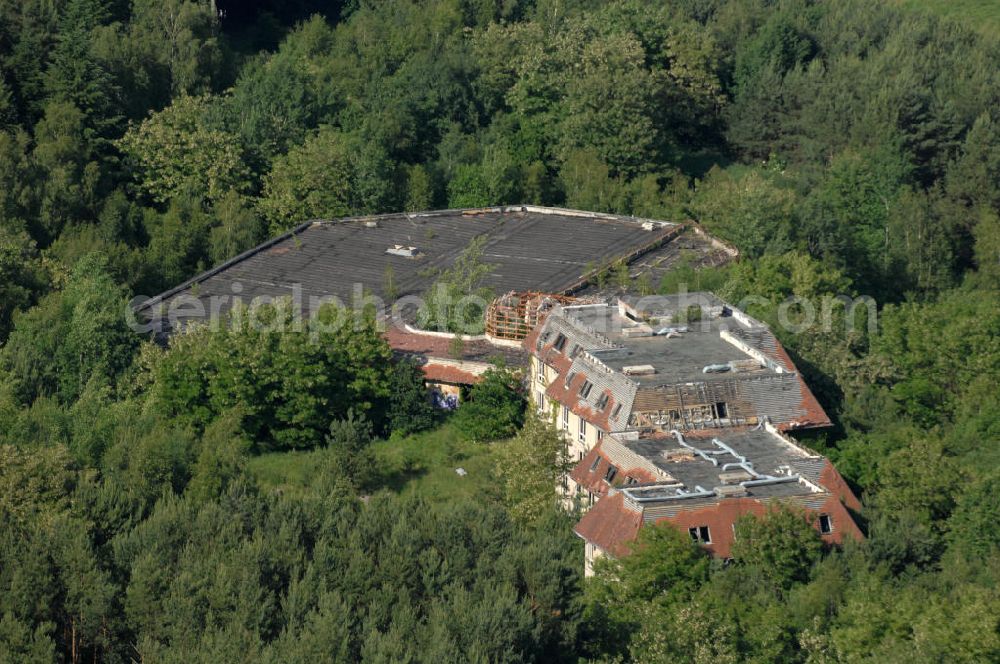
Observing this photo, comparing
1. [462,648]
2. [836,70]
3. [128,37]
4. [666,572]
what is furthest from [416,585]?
[836,70]

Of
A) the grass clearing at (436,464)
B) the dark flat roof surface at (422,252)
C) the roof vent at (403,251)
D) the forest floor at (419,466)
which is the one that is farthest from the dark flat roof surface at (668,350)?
the roof vent at (403,251)

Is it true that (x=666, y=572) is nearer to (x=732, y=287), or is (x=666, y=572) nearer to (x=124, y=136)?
(x=732, y=287)

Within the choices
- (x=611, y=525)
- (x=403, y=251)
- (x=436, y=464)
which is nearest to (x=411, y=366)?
(x=436, y=464)

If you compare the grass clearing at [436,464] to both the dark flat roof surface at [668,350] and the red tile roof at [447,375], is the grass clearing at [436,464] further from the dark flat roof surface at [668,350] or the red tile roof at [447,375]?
the dark flat roof surface at [668,350]

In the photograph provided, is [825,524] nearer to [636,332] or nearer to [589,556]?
[589,556]

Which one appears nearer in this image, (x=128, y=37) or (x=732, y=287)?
(x=732, y=287)

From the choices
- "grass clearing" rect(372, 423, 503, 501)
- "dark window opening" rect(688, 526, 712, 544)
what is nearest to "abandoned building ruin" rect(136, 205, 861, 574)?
"dark window opening" rect(688, 526, 712, 544)
